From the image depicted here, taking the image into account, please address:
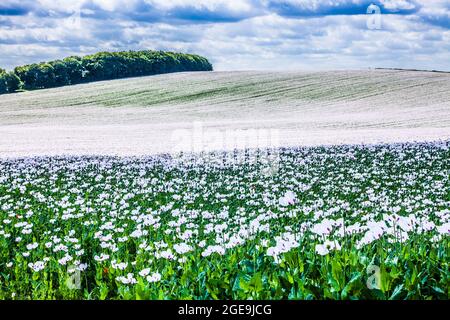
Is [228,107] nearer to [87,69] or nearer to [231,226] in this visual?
[87,69]

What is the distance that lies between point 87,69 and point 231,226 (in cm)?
4840

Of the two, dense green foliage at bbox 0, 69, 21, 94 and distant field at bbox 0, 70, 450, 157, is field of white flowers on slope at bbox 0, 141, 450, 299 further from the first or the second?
dense green foliage at bbox 0, 69, 21, 94

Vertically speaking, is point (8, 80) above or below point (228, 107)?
above

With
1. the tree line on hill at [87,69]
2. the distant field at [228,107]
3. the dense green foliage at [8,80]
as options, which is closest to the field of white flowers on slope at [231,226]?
the distant field at [228,107]

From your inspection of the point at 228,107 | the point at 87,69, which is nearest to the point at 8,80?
the point at 87,69

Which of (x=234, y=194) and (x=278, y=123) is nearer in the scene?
(x=234, y=194)

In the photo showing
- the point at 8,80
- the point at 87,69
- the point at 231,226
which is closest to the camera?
the point at 231,226

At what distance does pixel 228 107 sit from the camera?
49750 mm

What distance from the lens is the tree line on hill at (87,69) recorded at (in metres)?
52.6

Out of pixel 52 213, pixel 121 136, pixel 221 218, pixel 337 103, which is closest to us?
pixel 221 218

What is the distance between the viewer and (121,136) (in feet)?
103
